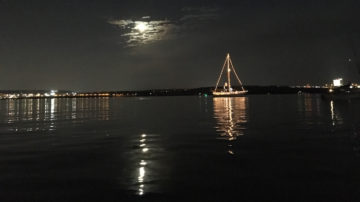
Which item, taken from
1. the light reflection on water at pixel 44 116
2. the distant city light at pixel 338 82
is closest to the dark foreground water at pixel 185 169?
the light reflection on water at pixel 44 116

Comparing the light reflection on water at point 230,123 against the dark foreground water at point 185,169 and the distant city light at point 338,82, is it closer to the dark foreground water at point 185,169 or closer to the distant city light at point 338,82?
the dark foreground water at point 185,169

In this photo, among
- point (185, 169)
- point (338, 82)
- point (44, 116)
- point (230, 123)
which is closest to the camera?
point (185, 169)

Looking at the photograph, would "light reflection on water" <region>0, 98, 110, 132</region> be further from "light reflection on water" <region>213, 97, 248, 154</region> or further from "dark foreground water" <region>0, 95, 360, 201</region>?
"light reflection on water" <region>213, 97, 248, 154</region>

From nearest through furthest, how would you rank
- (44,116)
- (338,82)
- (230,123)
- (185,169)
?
(185,169), (230,123), (44,116), (338,82)

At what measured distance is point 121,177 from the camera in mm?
10180

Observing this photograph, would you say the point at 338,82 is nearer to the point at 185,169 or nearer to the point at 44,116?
the point at 44,116

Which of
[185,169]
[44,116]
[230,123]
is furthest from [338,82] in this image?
[185,169]

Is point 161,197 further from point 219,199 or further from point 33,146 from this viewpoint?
point 33,146

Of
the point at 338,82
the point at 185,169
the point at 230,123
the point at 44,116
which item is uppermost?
the point at 338,82

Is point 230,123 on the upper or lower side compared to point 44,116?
lower

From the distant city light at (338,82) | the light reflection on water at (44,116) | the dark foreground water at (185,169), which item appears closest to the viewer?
the dark foreground water at (185,169)

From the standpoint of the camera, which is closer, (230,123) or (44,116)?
(230,123)

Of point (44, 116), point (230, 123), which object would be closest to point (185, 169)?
point (230, 123)

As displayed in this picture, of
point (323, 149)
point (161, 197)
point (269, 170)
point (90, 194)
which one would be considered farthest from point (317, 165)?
point (90, 194)
